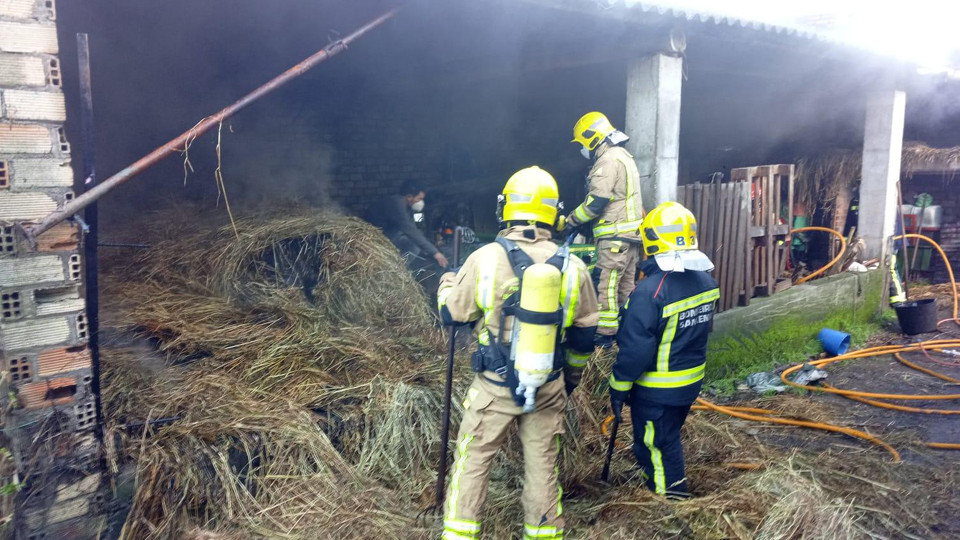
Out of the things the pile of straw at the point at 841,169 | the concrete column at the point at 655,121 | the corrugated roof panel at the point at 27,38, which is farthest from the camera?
the pile of straw at the point at 841,169

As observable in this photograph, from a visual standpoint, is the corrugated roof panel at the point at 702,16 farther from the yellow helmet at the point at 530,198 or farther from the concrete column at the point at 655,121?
the yellow helmet at the point at 530,198

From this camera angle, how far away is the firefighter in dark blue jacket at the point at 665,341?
11.5 feet

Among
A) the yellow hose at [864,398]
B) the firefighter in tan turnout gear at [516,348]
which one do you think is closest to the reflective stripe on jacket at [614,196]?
the yellow hose at [864,398]

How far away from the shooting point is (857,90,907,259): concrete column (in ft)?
28.5

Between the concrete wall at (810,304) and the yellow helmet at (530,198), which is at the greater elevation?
the yellow helmet at (530,198)

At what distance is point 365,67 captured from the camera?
783 cm

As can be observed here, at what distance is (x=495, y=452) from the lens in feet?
10.7

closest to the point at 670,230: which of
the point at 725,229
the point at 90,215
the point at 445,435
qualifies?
the point at 445,435

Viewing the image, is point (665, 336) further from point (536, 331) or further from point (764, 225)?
point (764, 225)

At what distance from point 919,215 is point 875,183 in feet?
8.46

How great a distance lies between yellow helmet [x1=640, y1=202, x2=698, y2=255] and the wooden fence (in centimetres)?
263

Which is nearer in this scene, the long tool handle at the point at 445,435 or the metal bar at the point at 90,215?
the metal bar at the point at 90,215

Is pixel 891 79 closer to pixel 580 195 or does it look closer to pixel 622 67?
pixel 622 67

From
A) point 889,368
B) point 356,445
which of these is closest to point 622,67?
point 889,368
